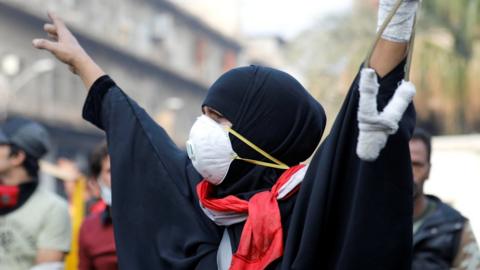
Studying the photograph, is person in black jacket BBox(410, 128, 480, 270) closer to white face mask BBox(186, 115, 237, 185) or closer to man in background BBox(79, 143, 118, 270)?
man in background BBox(79, 143, 118, 270)

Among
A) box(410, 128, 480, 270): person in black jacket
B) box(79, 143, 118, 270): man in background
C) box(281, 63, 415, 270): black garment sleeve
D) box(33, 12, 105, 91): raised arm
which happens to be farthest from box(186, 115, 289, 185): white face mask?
box(79, 143, 118, 270): man in background

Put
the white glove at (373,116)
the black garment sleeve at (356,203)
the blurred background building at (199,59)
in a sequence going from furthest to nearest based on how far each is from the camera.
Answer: the blurred background building at (199,59)
the black garment sleeve at (356,203)
the white glove at (373,116)

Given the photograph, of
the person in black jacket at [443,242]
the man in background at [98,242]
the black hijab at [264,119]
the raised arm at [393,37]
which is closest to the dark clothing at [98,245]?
the man in background at [98,242]

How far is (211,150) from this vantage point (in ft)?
9.04

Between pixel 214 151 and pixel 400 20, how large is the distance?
76 cm

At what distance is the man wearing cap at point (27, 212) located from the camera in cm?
507

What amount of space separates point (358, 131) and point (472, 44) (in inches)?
605

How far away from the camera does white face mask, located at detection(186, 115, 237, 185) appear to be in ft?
9.03

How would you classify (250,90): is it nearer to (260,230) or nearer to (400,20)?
(260,230)

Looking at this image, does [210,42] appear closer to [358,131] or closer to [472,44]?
[472,44]

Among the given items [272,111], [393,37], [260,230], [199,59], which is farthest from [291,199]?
[199,59]

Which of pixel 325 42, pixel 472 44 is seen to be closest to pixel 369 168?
pixel 472 44

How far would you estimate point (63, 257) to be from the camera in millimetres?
5207

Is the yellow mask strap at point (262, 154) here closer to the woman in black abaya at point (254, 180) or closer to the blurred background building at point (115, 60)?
the woman in black abaya at point (254, 180)
